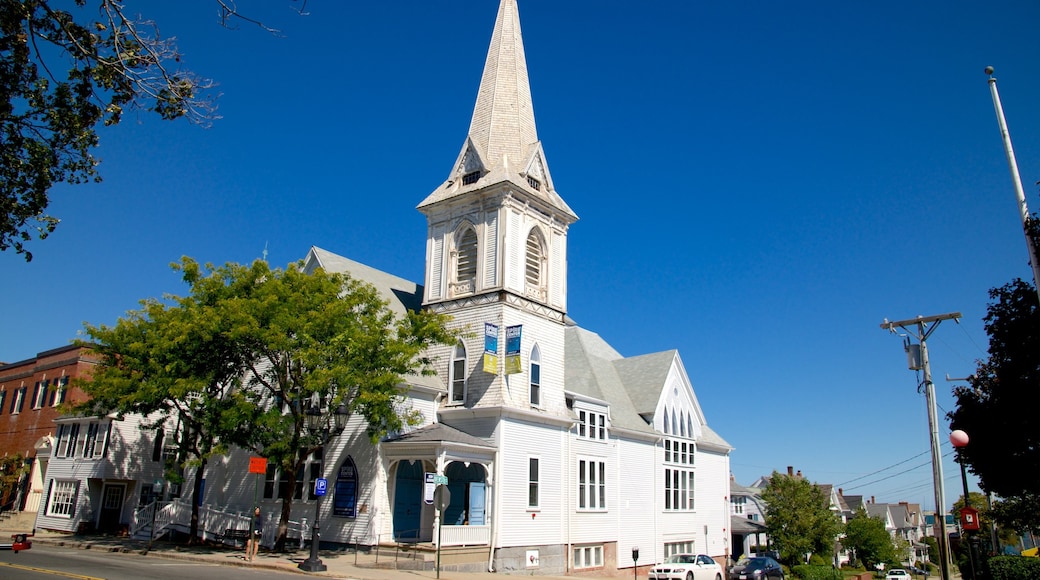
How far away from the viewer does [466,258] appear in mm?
33469

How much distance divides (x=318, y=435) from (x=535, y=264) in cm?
1337

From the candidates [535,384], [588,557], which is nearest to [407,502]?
[535,384]

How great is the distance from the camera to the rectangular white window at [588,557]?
107 feet

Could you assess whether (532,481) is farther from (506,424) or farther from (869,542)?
(869,542)

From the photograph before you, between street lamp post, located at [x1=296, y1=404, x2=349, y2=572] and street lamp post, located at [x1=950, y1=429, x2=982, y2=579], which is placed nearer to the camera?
street lamp post, located at [x1=950, y1=429, x2=982, y2=579]

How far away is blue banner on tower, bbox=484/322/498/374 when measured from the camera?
29.3 m

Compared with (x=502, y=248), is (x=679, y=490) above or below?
below

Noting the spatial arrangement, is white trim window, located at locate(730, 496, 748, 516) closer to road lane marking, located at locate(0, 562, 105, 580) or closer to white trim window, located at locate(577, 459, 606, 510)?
white trim window, located at locate(577, 459, 606, 510)

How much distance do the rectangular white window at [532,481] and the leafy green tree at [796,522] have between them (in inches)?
1081

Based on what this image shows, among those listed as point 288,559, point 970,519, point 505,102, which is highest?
point 505,102

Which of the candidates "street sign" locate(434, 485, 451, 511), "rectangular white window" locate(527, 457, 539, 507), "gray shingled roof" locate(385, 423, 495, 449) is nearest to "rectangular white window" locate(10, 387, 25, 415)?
"gray shingled roof" locate(385, 423, 495, 449)

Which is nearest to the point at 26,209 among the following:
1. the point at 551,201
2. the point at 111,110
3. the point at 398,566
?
the point at 111,110

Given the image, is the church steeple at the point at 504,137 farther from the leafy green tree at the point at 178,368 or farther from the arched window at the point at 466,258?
the leafy green tree at the point at 178,368

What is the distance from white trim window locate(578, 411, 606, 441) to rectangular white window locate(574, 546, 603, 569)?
4.96 m
